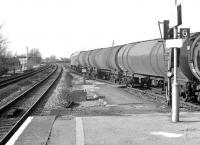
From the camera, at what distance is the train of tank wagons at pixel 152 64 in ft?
41.5

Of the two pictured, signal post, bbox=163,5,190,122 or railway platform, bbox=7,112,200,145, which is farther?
signal post, bbox=163,5,190,122

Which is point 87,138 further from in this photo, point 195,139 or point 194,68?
point 194,68

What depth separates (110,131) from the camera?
326 inches

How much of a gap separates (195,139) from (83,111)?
20.2 feet

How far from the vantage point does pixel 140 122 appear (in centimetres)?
945

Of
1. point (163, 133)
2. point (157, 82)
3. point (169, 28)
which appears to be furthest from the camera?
→ point (157, 82)

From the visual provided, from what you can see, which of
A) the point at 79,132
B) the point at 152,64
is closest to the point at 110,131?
the point at 79,132

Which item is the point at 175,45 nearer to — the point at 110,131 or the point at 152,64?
the point at 110,131

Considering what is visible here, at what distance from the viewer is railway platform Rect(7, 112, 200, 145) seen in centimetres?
733

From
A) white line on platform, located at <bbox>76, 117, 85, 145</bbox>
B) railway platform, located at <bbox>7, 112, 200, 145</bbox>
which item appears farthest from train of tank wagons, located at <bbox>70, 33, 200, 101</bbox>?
white line on platform, located at <bbox>76, 117, 85, 145</bbox>

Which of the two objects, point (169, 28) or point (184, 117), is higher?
point (169, 28)

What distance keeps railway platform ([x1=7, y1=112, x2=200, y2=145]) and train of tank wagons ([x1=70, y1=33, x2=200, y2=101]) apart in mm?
2838

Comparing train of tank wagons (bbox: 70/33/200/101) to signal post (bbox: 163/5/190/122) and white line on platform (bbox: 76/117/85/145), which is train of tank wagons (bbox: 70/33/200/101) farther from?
white line on platform (bbox: 76/117/85/145)

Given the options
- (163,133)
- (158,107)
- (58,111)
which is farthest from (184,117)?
(58,111)
